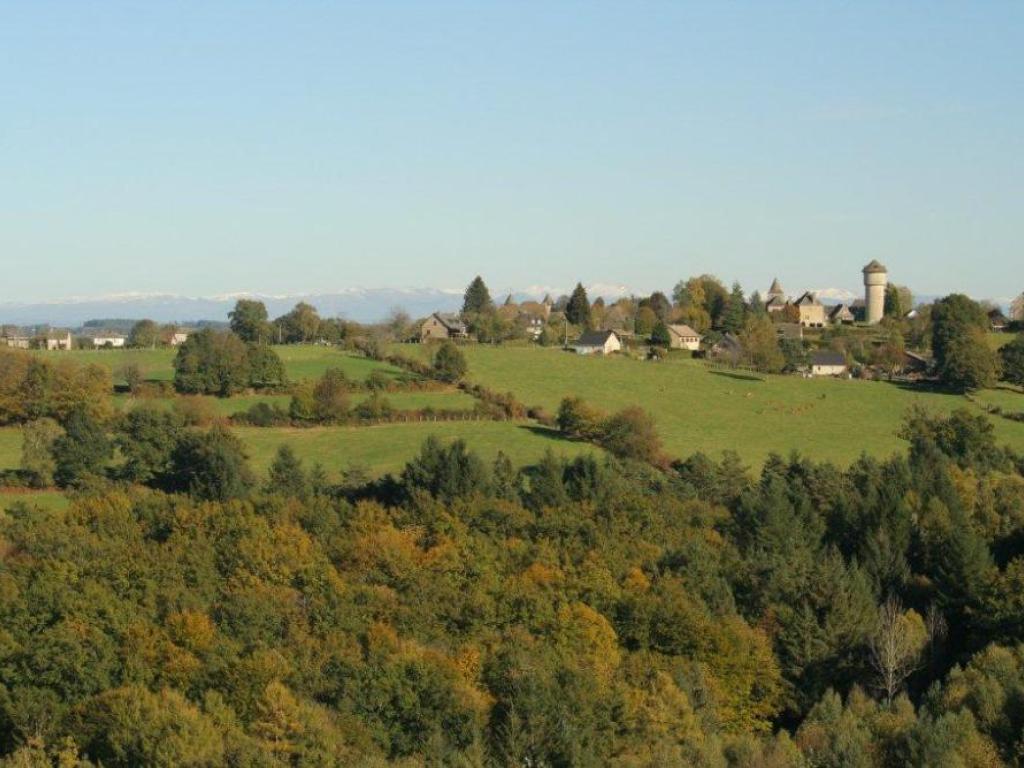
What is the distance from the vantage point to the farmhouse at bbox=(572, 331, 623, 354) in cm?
10731

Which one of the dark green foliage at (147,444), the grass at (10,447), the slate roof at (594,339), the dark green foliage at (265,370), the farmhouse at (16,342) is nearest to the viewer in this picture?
the dark green foliage at (147,444)

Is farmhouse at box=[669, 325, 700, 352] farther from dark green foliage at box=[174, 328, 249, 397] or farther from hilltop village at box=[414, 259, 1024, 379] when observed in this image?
dark green foliage at box=[174, 328, 249, 397]

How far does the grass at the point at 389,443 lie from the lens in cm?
6494

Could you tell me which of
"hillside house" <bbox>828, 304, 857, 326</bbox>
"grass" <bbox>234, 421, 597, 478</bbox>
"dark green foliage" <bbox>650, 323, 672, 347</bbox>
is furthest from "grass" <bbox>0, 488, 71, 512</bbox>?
"hillside house" <bbox>828, 304, 857, 326</bbox>

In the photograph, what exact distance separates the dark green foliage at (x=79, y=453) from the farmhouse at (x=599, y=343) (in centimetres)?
5057

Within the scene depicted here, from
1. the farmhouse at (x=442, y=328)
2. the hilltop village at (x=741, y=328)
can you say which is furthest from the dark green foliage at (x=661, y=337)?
the farmhouse at (x=442, y=328)

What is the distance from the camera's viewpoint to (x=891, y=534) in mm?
47875

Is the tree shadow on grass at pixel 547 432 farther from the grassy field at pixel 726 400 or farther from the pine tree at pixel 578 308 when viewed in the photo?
the pine tree at pixel 578 308

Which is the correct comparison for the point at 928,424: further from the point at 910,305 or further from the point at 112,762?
the point at 910,305

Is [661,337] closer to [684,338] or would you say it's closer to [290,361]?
[684,338]

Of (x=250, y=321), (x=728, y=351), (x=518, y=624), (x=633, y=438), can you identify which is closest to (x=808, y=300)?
(x=728, y=351)

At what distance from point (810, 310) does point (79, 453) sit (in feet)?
313

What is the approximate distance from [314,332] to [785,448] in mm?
68484

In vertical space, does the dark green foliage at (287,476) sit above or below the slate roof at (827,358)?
below
